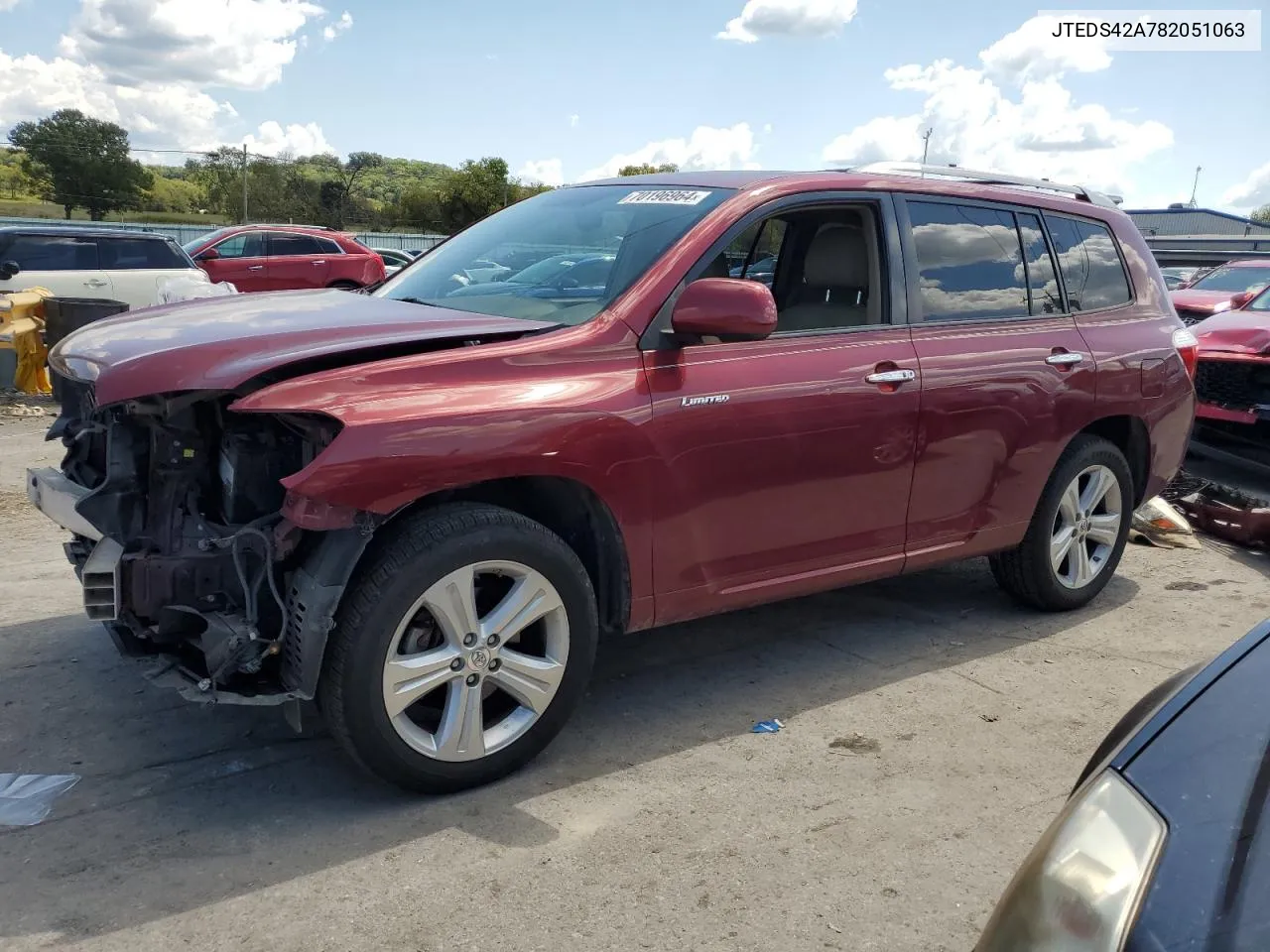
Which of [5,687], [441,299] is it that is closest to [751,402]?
[441,299]

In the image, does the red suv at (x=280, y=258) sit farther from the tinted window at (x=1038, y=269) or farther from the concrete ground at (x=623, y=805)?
the tinted window at (x=1038, y=269)

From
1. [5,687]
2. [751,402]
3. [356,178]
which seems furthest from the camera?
[356,178]

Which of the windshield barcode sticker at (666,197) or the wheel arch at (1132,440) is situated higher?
the windshield barcode sticker at (666,197)

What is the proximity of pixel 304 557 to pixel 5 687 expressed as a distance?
164 centimetres

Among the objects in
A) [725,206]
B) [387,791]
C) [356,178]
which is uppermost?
[356,178]

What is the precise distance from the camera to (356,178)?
68688 mm

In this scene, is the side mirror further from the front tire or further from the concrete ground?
the concrete ground

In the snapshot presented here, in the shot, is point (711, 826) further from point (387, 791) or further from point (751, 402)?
point (751, 402)

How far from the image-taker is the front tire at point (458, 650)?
3047mm

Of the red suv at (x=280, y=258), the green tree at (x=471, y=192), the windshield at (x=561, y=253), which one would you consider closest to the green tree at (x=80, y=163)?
the green tree at (x=471, y=192)

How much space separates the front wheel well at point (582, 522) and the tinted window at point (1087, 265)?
2.70 metres

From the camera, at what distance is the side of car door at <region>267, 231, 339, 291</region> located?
60.4ft

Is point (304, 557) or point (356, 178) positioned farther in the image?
point (356, 178)

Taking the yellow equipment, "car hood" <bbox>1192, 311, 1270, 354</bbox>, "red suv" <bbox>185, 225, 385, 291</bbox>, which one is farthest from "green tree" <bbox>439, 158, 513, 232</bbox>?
"car hood" <bbox>1192, 311, 1270, 354</bbox>
